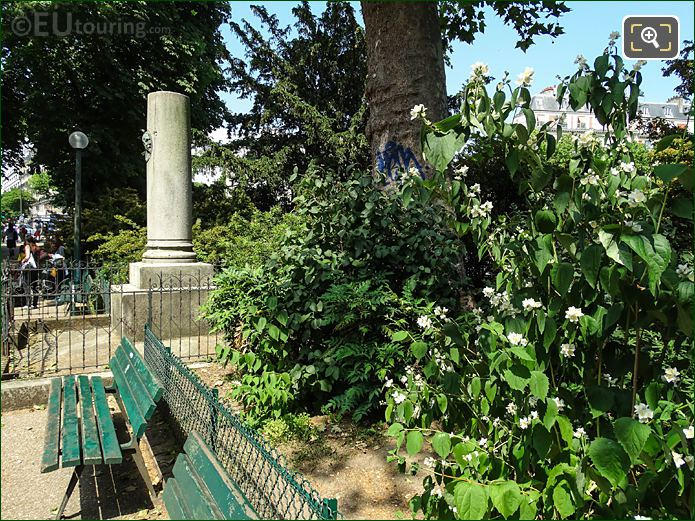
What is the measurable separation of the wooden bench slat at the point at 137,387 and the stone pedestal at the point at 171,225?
241 centimetres

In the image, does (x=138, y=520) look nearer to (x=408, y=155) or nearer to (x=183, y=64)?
(x=408, y=155)

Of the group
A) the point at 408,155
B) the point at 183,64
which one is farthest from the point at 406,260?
the point at 183,64

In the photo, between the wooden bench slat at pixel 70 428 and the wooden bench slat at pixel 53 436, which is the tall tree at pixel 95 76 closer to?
the wooden bench slat at pixel 70 428

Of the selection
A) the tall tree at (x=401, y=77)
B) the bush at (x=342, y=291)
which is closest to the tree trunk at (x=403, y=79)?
the tall tree at (x=401, y=77)

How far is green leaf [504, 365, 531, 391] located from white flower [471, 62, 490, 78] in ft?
3.91

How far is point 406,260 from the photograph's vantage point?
14.4ft

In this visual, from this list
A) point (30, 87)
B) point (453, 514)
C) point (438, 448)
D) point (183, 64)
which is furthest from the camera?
point (183, 64)

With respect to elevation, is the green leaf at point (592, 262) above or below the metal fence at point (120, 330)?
above

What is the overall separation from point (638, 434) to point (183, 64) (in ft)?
62.6

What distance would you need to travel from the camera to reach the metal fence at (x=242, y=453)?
2068 millimetres

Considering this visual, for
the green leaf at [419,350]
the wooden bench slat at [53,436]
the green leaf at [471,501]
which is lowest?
the wooden bench slat at [53,436]

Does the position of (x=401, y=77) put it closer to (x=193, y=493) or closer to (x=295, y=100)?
(x=193, y=493)

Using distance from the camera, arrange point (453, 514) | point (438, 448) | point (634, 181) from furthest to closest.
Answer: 1. point (453, 514)
2. point (438, 448)
3. point (634, 181)

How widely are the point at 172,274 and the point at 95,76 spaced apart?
1265cm
